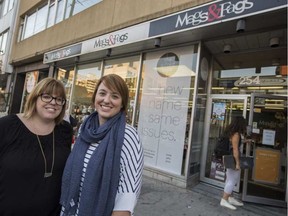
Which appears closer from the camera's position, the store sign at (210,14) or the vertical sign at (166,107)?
the store sign at (210,14)

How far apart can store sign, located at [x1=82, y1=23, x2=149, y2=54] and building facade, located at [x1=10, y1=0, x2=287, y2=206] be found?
0.03 meters

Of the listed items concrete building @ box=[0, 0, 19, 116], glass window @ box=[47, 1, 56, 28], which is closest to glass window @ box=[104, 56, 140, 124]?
glass window @ box=[47, 1, 56, 28]

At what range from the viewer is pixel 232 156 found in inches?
205

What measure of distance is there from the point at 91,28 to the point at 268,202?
7746 mm

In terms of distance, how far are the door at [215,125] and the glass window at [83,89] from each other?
15.2 ft

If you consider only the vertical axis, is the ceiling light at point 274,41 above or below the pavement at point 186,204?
above

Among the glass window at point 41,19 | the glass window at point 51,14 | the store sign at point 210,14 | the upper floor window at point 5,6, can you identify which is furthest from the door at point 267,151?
the upper floor window at point 5,6

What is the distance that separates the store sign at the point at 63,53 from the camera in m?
9.77

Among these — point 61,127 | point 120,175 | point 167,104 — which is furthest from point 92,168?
point 167,104

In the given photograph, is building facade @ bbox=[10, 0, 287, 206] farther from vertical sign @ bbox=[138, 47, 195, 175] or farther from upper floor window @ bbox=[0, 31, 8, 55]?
upper floor window @ bbox=[0, 31, 8, 55]

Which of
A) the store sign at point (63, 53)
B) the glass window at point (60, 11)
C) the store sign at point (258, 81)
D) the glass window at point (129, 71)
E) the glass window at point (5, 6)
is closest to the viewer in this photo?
the store sign at point (258, 81)

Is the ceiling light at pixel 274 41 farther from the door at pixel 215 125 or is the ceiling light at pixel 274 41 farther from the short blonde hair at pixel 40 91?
the short blonde hair at pixel 40 91

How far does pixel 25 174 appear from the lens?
1.89 metres

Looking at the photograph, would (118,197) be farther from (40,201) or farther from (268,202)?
(268,202)
